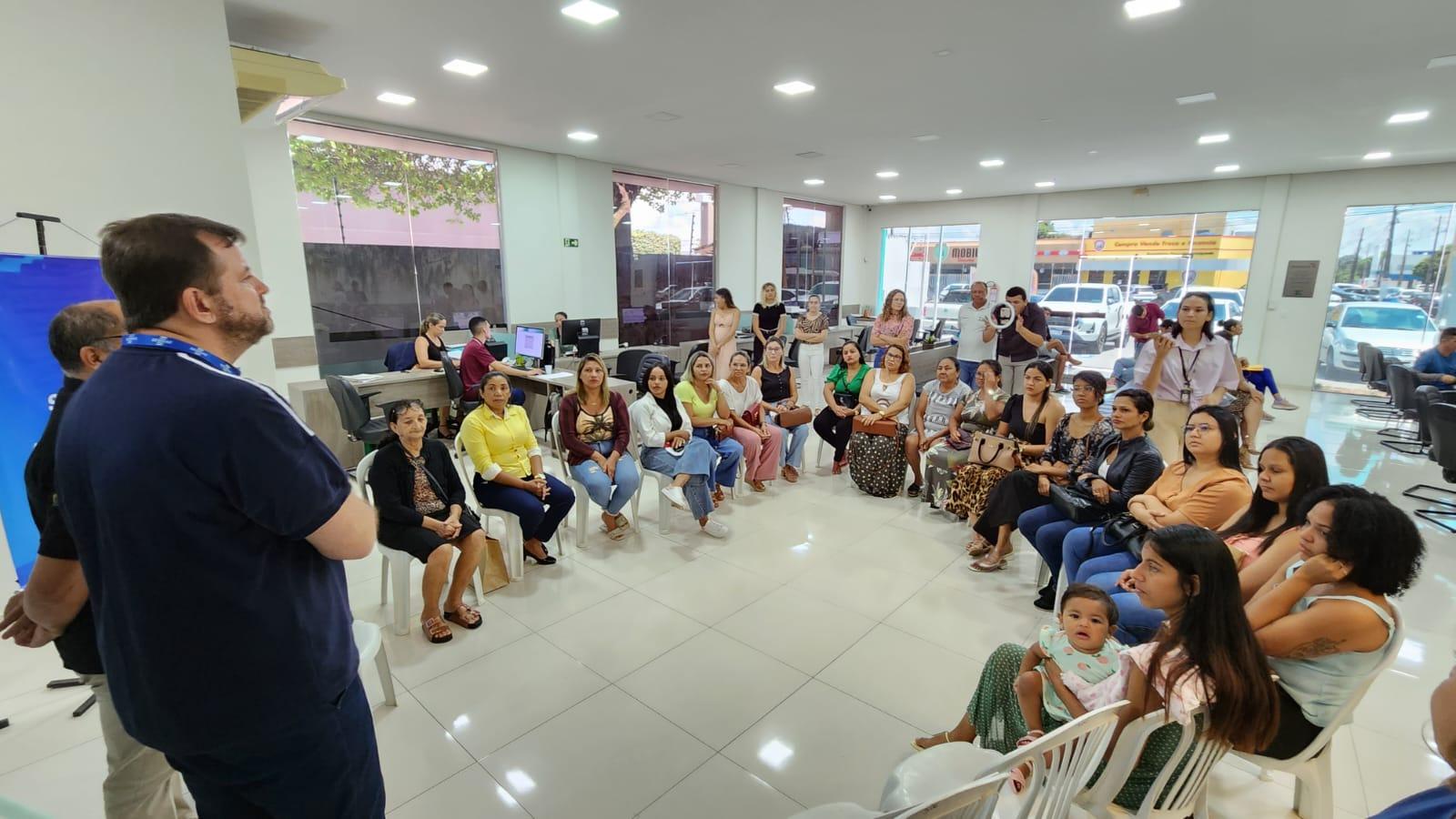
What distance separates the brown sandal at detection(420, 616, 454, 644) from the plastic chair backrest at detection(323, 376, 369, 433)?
264cm

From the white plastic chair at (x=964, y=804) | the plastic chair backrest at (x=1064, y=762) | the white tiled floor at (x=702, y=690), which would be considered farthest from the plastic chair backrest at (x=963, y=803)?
the white tiled floor at (x=702, y=690)

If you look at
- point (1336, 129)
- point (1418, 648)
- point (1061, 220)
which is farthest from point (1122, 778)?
point (1061, 220)

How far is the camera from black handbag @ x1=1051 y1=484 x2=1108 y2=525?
117 inches

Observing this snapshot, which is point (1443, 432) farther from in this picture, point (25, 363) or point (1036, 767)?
point (25, 363)

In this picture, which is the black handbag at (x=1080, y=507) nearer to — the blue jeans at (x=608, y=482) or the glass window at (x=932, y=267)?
the blue jeans at (x=608, y=482)

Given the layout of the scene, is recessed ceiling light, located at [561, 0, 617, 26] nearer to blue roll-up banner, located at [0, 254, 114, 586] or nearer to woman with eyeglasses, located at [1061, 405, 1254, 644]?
blue roll-up banner, located at [0, 254, 114, 586]

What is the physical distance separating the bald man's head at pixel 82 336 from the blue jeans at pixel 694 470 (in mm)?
2744

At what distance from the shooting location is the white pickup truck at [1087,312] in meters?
10.5

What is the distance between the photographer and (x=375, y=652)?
204 cm

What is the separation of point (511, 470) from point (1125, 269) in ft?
35.0

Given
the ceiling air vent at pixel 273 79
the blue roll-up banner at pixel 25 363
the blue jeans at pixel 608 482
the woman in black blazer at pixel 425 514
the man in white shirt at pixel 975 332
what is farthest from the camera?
the man in white shirt at pixel 975 332

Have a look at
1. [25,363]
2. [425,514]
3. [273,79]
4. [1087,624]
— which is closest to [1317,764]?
[1087,624]

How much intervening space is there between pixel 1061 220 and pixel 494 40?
9.70 metres

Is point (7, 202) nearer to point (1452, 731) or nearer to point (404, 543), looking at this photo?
point (404, 543)
